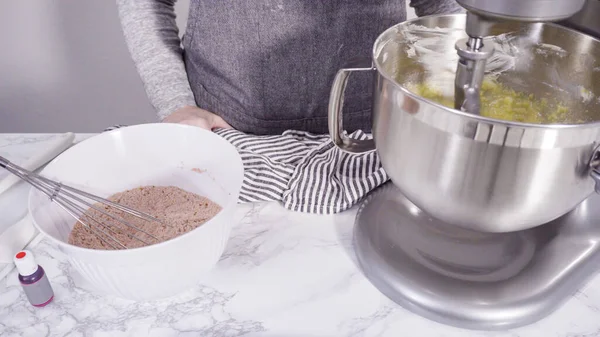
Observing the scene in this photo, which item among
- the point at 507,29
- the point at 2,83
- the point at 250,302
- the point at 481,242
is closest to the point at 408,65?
the point at 507,29

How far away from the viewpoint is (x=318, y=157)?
68 centimetres

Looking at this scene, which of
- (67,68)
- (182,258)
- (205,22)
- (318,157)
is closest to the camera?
(182,258)

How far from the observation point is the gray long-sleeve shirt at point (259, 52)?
734 millimetres

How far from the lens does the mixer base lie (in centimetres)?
48

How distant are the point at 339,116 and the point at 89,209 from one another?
0.30 m

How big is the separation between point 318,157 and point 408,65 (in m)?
0.18

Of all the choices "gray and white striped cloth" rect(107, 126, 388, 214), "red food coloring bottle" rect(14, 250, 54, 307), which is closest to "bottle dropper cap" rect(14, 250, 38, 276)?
"red food coloring bottle" rect(14, 250, 54, 307)

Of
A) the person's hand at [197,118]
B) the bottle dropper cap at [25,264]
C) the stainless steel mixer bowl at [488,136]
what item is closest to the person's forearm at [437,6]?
the stainless steel mixer bowl at [488,136]

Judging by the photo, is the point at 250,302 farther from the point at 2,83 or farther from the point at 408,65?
the point at 2,83

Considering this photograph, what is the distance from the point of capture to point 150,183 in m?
0.62

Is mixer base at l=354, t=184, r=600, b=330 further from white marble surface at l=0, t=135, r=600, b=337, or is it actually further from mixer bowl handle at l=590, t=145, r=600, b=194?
mixer bowl handle at l=590, t=145, r=600, b=194

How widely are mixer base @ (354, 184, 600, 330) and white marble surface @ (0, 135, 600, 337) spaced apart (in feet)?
0.06

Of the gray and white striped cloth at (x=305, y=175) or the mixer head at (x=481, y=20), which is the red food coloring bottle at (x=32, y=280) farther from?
the mixer head at (x=481, y=20)

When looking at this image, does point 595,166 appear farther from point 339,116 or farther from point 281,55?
point 281,55
